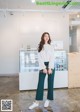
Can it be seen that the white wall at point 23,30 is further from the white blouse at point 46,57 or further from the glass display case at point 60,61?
the white blouse at point 46,57

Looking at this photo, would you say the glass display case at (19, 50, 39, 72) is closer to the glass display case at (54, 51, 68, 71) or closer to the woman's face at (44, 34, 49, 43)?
the glass display case at (54, 51, 68, 71)

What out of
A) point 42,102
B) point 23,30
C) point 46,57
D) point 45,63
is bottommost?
point 42,102

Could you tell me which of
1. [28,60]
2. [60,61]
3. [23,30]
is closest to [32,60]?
[28,60]

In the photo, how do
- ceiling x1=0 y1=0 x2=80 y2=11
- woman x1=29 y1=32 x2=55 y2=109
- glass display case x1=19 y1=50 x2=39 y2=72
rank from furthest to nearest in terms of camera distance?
ceiling x1=0 y1=0 x2=80 y2=11 → glass display case x1=19 y1=50 x2=39 y2=72 → woman x1=29 y1=32 x2=55 y2=109

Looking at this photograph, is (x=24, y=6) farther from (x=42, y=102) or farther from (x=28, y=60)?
(x=42, y=102)

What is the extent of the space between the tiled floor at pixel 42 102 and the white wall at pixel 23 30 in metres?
1.94

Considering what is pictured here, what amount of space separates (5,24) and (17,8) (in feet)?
2.70

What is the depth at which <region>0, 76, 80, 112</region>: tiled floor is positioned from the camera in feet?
11.7

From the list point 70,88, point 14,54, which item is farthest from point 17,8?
point 70,88

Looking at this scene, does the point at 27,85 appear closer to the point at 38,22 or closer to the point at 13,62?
the point at 13,62

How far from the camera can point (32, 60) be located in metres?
5.07

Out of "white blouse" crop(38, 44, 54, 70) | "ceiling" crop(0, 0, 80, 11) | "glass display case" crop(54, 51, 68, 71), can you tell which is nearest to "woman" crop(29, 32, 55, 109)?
"white blouse" crop(38, 44, 54, 70)

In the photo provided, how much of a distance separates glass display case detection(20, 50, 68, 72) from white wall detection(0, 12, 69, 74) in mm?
2101

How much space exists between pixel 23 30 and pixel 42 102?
3837 millimetres
